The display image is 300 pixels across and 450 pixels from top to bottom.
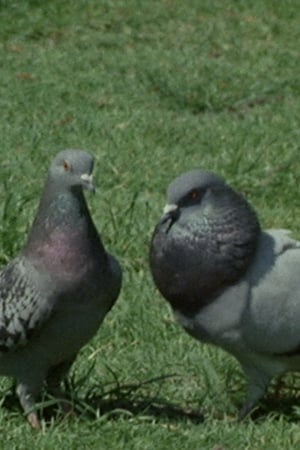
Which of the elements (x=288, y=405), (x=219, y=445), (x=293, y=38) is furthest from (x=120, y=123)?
(x=219, y=445)

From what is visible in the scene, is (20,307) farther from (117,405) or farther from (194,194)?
(194,194)

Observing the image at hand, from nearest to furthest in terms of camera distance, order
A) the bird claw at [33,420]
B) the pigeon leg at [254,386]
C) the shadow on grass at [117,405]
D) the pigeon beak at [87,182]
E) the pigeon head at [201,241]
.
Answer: the pigeon beak at [87,182], the bird claw at [33,420], the shadow on grass at [117,405], the pigeon head at [201,241], the pigeon leg at [254,386]

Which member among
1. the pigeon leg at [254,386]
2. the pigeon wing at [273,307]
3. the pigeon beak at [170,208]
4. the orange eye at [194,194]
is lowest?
the pigeon leg at [254,386]

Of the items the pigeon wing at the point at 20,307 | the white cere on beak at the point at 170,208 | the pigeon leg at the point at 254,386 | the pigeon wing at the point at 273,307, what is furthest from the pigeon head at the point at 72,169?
the pigeon leg at the point at 254,386

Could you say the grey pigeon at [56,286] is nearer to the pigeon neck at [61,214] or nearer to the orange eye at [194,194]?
the pigeon neck at [61,214]

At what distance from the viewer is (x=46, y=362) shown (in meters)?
5.30

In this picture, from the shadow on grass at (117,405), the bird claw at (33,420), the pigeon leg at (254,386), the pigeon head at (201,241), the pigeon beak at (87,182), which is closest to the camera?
the pigeon beak at (87,182)

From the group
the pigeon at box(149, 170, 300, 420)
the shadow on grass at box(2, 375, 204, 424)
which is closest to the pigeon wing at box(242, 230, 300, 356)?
the pigeon at box(149, 170, 300, 420)

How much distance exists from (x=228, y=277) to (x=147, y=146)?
4.26 meters

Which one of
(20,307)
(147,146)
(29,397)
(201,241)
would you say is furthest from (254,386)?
(147,146)

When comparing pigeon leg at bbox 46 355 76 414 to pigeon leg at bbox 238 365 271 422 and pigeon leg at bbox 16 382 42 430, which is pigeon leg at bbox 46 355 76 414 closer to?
pigeon leg at bbox 16 382 42 430

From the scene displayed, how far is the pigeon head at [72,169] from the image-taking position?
519 centimetres

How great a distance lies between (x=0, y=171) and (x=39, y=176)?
8.9 inches

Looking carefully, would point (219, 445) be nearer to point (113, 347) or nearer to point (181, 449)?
point (181, 449)
